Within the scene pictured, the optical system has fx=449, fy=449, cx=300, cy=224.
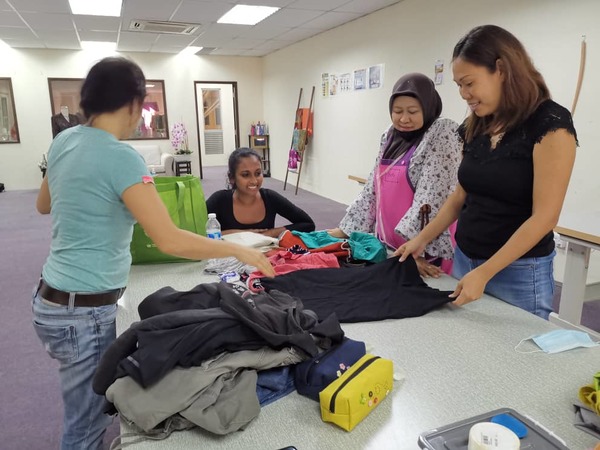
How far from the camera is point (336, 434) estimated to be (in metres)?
0.83

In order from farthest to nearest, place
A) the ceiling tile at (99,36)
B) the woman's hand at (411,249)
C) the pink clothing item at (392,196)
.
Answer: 1. the ceiling tile at (99,36)
2. the pink clothing item at (392,196)
3. the woman's hand at (411,249)

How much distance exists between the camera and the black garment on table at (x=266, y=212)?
231 centimetres

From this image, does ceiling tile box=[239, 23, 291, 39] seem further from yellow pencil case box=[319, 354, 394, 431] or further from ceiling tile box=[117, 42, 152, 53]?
yellow pencil case box=[319, 354, 394, 431]

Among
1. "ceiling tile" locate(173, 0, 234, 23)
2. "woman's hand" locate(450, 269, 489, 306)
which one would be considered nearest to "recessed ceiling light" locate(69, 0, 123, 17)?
"ceiling tile" locate(173, 0, 234, 23)

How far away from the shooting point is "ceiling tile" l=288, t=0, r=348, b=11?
4883 mm

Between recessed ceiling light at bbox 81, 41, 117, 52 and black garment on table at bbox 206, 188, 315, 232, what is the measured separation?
6598mm

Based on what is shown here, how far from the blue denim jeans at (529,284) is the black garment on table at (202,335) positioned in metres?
0.66

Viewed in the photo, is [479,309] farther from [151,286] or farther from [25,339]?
[25,339]

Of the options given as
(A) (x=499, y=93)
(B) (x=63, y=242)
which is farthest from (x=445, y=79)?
(B) (x=63, y=242)

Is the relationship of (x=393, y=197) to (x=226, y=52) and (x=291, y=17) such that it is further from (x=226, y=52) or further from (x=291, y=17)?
(x=226, y=52)

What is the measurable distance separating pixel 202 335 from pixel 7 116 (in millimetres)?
8946

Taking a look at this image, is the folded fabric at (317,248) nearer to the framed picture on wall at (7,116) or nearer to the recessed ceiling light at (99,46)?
the recessed ceiling light at (99,46)

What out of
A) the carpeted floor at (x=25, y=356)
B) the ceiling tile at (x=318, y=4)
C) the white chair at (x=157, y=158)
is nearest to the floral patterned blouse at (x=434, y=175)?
the carpeted floor at (x=25, y=356)

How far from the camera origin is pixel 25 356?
2.47 meters
